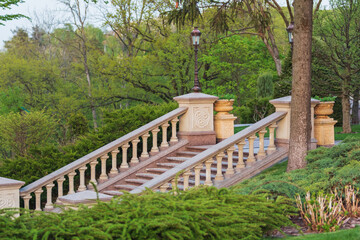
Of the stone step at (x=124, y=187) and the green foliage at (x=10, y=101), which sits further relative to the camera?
the green foliage at (x=10, y=101)

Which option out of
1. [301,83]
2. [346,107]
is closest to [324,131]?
[301,83]

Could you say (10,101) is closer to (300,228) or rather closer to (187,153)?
(187,153)

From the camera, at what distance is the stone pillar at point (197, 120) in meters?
12.4

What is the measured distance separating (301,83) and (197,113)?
11.5 ft

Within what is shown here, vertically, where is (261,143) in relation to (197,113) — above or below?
below

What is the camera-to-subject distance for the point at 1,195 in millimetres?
8648

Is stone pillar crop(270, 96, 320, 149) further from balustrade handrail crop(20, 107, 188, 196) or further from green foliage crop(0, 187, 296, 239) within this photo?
green foliage crop(0, 187, 296, 239)

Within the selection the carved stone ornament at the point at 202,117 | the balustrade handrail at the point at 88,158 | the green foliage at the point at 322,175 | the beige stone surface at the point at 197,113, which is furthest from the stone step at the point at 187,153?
the green foliage at the point at 322,175

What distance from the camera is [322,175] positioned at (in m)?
7.87

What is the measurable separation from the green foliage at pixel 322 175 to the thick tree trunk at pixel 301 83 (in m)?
0.36

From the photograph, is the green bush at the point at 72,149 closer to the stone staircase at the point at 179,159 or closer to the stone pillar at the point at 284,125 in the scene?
the stone staircase at the point at 179,159

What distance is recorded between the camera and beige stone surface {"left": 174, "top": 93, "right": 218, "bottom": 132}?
1233 cm

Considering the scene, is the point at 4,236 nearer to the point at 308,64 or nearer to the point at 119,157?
the point at 308,64

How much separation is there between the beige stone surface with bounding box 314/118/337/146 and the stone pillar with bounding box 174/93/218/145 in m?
2.54
